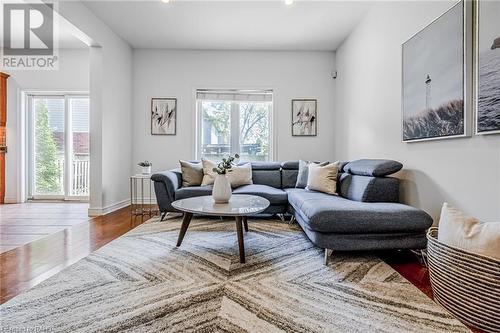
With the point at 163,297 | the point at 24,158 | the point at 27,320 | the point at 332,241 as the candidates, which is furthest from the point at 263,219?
the point at 24,158

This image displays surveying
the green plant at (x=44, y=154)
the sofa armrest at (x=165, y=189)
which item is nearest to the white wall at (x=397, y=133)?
the sofa armrest at (x=165, y=189)

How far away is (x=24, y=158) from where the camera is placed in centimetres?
502

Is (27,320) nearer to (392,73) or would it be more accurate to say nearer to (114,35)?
(392,73)

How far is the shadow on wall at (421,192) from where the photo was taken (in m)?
2.23

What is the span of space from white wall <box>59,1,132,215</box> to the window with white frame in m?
1.33

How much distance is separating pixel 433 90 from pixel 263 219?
94.0 inches

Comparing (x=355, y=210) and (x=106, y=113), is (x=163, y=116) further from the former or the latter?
(x=355, y=210)

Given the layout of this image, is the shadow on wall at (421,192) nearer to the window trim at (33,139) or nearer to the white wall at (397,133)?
the white wall at (397,133)

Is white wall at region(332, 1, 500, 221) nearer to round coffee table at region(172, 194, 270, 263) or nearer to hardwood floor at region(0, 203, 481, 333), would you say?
hardwood floor at region(0, 203, 481, 333)

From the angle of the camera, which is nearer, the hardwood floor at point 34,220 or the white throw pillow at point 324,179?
the hardwood floor at point 34,220

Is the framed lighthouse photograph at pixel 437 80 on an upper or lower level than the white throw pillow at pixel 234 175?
upper

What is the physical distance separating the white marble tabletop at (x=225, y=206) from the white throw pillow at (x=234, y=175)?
1.03 metres

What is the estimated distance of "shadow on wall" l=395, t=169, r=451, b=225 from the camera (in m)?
2.23
